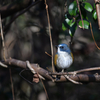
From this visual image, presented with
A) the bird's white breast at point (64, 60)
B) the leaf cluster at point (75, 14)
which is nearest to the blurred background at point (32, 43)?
the bird's white breast at point (64, 60)

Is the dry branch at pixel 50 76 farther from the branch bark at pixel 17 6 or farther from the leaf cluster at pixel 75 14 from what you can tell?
the branch bark at pixel 17 6

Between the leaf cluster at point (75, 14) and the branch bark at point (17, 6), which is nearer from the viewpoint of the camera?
the leaf cluster at point (75, 14)

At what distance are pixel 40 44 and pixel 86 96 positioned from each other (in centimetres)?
216

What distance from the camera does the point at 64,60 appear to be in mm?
2400

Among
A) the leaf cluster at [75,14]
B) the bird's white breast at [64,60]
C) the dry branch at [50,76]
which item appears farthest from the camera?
the bird's white breast at [64,60]

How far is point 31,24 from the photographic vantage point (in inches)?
141

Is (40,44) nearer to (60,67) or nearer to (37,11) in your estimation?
(37,11)

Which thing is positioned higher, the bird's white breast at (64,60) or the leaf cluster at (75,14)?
the leaf cluster at (75,14)

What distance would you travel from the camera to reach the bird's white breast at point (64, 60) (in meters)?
2.39

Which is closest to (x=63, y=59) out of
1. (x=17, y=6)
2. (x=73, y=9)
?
(x=73, y=9)

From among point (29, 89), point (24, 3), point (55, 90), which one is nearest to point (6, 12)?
point (24, 3)

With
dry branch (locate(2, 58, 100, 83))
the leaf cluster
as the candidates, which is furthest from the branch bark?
the leaf cluster

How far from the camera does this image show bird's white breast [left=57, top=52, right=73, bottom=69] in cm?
239

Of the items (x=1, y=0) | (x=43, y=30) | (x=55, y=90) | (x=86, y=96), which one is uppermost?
(x=1, y=0)
